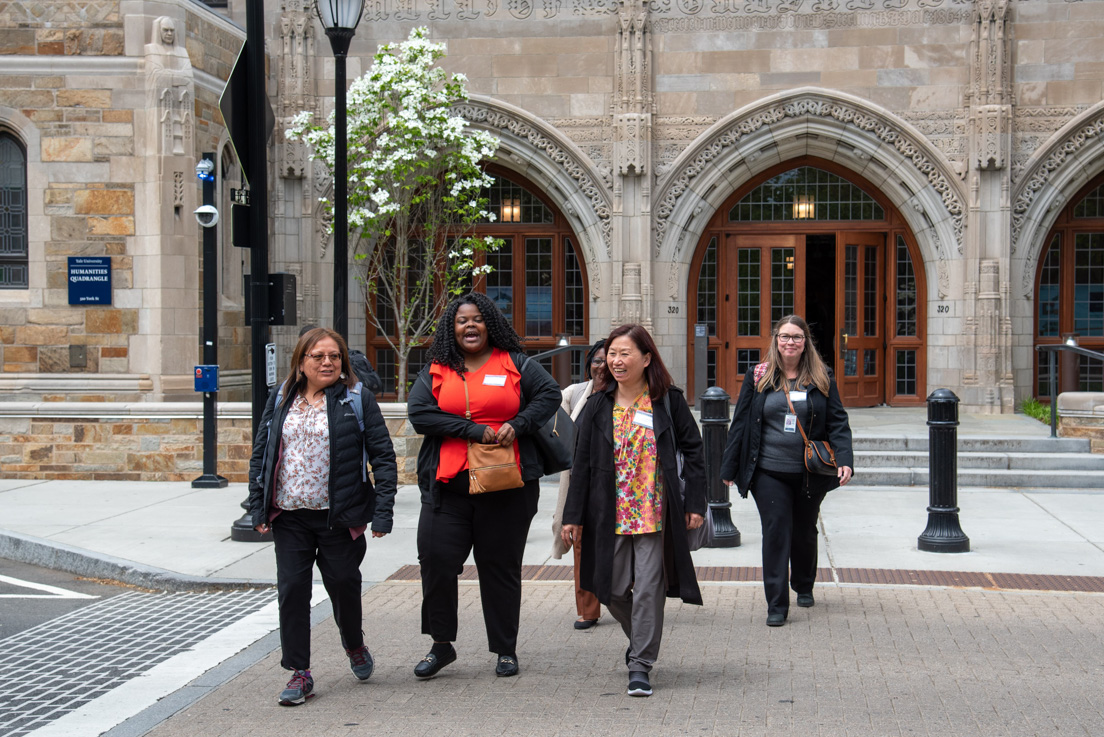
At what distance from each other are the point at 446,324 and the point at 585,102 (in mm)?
11760

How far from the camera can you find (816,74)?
1667 centimetres

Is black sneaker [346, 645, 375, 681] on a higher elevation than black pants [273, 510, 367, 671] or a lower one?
lower

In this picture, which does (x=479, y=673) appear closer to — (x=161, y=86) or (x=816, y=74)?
(x=161, y=86)

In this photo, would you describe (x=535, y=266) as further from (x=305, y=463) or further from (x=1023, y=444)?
(x=305, y=463)

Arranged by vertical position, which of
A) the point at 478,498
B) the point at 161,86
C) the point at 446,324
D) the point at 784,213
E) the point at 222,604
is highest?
the point at 161,86

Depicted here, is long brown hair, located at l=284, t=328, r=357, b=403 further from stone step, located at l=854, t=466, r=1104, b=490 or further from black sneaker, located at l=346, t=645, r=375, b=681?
Result: stone step, located at l=854, t=466, r=1104, b=490

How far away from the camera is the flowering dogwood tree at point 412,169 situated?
48.1 feet

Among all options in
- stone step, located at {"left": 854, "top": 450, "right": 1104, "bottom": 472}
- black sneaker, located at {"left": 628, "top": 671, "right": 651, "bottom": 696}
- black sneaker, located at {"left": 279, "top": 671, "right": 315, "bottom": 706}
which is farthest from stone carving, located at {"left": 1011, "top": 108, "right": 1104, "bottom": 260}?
black sneaker, located at {"left": 279, "top": 671, "right": 315, "bottom": 706}

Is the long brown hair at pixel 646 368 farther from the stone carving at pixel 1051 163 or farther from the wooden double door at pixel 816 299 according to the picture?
the stone carving at pixel 1051 163

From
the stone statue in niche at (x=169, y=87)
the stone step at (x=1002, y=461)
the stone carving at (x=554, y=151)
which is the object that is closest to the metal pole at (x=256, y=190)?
the stone statue in niche at (x=169, y=87)

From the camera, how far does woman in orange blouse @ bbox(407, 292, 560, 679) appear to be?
568 centimetres

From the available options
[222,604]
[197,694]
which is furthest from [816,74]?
[197,694]

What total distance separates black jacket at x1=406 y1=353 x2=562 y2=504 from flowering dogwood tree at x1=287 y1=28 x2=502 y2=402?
8997 millimetres

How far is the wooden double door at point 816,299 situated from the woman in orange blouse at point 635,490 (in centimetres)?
1224
